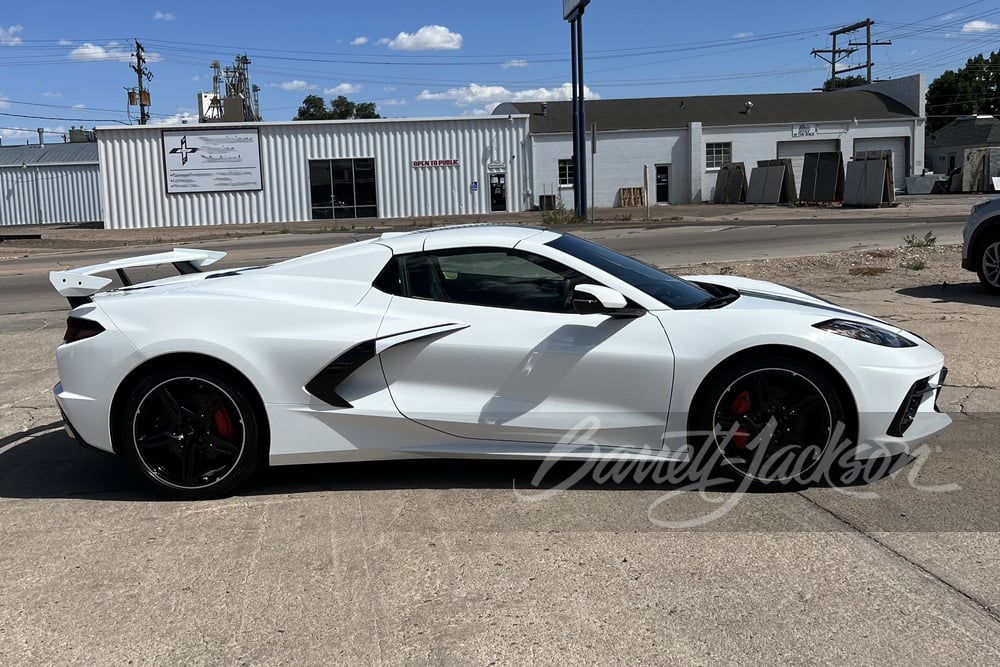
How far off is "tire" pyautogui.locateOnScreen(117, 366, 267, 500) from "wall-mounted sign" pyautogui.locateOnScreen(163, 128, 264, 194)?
128ft

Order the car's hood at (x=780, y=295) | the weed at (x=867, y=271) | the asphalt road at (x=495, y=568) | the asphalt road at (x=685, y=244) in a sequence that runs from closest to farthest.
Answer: the asphalt road at (x=495, y=568) → the car's hood at (x=780, y=295) → the weed at (x=867, y=271) → the asphalt road at (x=685, y=244)

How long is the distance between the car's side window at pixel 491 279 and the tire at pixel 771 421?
2.96 feet

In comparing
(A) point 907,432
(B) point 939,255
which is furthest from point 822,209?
(A) point 907,432

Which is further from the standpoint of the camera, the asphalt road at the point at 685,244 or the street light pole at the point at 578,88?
the street light pole at the point at 578,88

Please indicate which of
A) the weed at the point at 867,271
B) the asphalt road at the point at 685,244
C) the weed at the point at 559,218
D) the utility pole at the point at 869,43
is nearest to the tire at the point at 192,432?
the asphalt road at the point at 685,244

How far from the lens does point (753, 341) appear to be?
4.36 meters

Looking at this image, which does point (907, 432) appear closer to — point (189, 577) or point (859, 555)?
point (859, 555)

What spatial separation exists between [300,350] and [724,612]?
239 cm

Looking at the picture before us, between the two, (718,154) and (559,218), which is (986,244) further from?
(718,154)

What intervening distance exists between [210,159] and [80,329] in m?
39.1

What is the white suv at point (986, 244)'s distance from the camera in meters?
10.2

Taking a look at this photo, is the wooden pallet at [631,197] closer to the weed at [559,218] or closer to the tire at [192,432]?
the weed at [559,218]

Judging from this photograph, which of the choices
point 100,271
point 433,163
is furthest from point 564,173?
point 100,271

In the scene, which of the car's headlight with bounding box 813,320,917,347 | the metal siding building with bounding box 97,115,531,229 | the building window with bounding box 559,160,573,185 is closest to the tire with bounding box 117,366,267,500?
the car's headlight with bounding box 813,320,917,347
